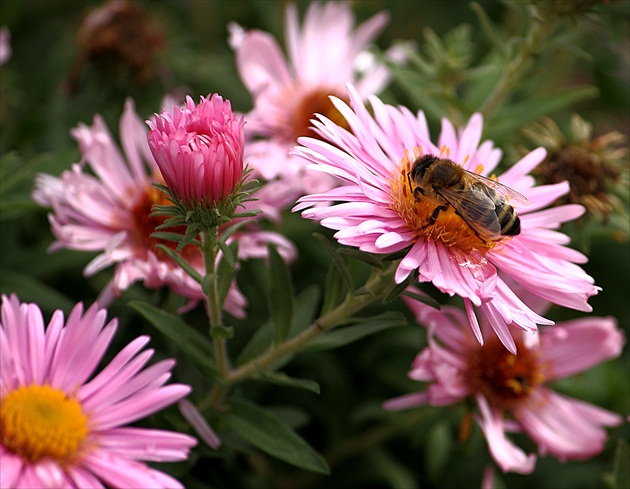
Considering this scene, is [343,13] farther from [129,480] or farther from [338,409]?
[129,480]

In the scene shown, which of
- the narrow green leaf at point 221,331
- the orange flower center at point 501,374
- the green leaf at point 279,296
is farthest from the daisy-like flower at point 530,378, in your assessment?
the narrow green leaf at point 221,331

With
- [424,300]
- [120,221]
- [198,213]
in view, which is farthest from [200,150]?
[120,221]

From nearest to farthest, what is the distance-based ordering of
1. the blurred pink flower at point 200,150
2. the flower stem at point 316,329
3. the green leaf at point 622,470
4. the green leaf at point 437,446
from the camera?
the blurred pink flower at point 200,150 < the flower stem at point 316,329 < the green leaf at point 622,470 < the green leaf at point 437,446

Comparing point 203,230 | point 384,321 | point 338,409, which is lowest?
point 338,409

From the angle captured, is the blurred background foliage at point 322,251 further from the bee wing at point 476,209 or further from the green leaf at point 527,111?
the bee wing at point 476,209

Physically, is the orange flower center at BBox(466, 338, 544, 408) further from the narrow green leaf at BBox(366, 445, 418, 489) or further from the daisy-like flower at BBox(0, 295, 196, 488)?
the daisy-like flower at BBox(0, 295, 196, 488)

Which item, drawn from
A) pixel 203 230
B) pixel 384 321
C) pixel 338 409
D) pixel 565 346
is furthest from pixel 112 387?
pixel 565 346

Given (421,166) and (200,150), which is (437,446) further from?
(200,150)
